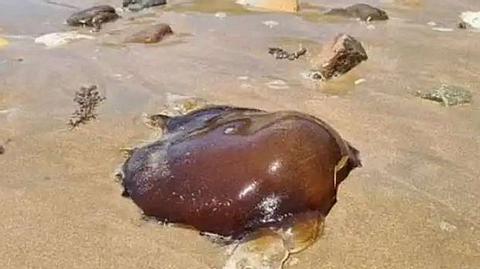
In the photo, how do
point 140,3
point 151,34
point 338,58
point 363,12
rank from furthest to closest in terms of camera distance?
point 140,3
point 363,12
point 151,34
point 338,58

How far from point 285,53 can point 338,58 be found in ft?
1.66

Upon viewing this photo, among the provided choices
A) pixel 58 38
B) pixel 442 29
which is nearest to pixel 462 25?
pixel 442 29

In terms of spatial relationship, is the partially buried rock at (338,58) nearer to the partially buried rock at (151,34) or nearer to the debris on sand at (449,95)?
the debris on sand at (449,95)

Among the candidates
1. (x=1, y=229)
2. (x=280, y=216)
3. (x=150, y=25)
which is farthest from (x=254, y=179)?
(x=150, y=25)

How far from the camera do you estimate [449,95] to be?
392 cm

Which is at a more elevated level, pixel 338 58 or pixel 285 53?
pixel 338 58

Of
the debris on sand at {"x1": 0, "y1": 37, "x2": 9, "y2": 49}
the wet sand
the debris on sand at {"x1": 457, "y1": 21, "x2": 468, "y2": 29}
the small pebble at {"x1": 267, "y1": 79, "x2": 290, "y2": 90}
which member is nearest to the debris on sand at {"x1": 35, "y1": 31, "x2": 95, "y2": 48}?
the wet sand

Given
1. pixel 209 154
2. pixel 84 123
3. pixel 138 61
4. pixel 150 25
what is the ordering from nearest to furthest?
pixel 209 154 < pixel 84 123 < pixel 138 61 < pixel 150 25

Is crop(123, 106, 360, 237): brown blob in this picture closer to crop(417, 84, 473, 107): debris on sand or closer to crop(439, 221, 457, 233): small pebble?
crop(439, 221, 457, 233): small pebble

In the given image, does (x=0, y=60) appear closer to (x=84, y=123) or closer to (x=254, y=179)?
(x=84, y=123)

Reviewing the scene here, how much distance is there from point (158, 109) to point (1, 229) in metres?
1.37

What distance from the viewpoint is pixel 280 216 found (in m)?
2.64

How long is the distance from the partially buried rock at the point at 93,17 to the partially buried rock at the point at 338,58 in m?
2.06

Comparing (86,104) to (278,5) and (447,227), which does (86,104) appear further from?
(278,5)
